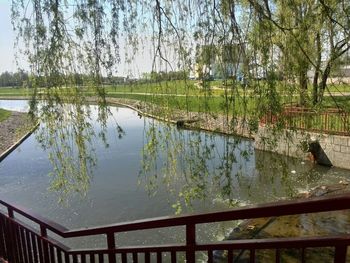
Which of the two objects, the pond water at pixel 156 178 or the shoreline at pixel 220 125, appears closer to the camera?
the shoreline at pixel 220 125

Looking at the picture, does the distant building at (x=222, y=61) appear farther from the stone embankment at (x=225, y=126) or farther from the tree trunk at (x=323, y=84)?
the tree trunk at (x=323, y=84)

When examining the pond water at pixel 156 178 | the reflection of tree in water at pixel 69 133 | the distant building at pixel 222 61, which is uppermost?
the distant building at pixel 222 61

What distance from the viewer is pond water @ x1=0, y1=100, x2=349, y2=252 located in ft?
8.95

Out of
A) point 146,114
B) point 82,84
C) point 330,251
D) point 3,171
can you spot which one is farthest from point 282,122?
point 3,171

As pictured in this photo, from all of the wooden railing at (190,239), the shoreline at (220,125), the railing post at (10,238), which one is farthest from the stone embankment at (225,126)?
the railing post at (10,238)

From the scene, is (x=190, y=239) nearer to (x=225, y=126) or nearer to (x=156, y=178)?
(x=225, y=126)

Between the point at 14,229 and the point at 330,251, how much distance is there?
131 inches

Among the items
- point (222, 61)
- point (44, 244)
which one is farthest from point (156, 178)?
point (222, 61)

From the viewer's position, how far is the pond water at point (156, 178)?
8.95 feet

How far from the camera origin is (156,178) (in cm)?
294

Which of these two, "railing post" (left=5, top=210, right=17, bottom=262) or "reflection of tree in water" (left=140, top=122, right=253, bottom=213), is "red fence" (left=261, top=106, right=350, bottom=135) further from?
"railing post" (left=5, top=210, right=17, bottom=262)

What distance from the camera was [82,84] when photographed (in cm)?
260

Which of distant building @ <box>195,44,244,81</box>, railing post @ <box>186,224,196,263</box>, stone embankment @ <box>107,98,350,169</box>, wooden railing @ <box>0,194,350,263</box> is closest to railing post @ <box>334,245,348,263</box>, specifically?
wooden railing @ <box>0,194,350,263</box>

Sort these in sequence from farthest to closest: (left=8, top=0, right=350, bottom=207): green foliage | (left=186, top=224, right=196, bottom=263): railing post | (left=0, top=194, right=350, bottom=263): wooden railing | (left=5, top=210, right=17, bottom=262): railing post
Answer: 1. (left=5, top=210, right=17, bottom=262): railing post
2. (left=8, top=0, right=350, bottom=207): green foliage
3. (left=186, top=224, right=196, bottom=263): railing post
4. (left=0, top=194, right=350, bottom=263): wooden railing
